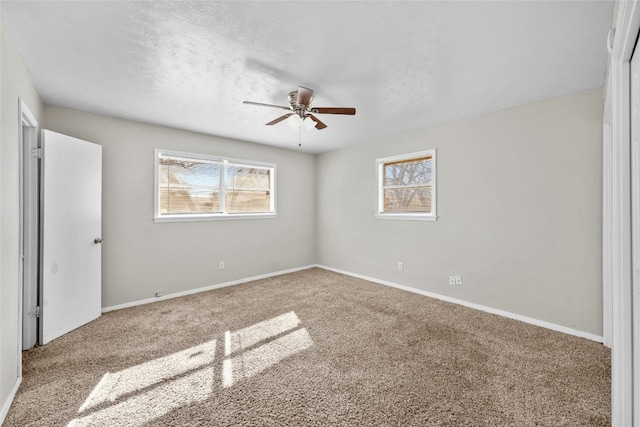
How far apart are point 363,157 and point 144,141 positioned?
11.3 feet

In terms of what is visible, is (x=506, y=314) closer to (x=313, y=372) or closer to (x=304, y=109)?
(x=313, y=372)

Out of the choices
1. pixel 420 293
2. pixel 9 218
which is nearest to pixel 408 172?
pixel 420 293

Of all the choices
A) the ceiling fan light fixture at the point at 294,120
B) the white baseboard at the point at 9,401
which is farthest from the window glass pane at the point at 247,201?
the white baseboard at the point at 9,401

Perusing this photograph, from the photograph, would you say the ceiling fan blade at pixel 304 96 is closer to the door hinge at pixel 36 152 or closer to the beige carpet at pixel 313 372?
the beige carpet at pixel 313 372

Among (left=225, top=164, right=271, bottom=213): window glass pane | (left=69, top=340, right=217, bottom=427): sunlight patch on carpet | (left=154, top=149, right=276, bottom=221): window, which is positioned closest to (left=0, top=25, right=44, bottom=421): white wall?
(left=69, top=340, right=217, bottom=427): sunlight patch on carpet

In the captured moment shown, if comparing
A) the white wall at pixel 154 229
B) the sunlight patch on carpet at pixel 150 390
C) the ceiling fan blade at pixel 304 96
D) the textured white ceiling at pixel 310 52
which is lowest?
the sunlight patch on carpet at pixel 150 390

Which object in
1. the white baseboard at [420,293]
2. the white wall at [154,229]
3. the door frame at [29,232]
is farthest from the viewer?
the white wall at [154,229]

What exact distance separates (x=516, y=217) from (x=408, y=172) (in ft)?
5.40

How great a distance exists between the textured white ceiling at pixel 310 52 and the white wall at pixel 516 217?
1.18ft

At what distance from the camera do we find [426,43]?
195cm

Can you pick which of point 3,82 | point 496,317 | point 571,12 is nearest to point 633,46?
point 571,12

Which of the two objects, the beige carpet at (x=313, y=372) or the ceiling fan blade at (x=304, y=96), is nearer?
the beige carpet at (x=313, y=372)

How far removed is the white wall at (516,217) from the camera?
275cm

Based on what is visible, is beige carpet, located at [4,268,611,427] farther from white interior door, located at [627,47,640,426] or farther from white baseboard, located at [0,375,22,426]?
white interior door, located at [627,47,640,426]
